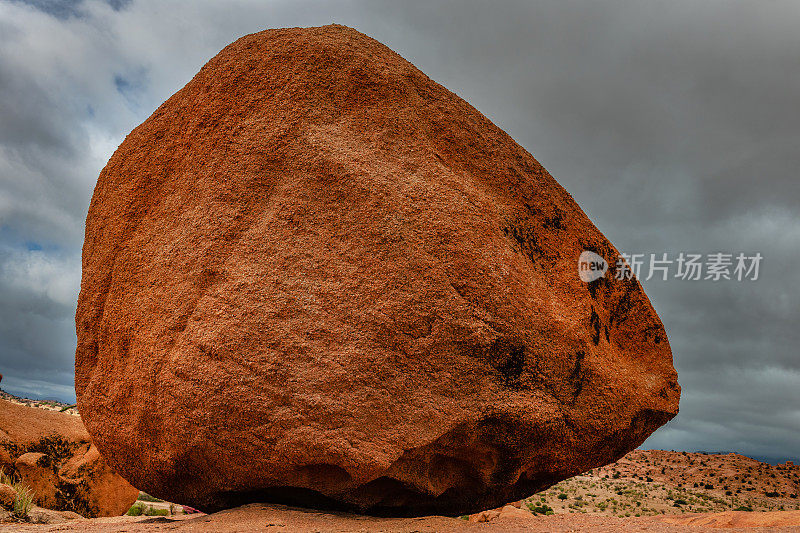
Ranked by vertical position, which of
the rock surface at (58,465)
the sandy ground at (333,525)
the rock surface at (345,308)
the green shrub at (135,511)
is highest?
the rock surface at (345,308)

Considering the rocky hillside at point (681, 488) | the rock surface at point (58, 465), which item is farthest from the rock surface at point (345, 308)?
the rocky hillside at point (681, 488)

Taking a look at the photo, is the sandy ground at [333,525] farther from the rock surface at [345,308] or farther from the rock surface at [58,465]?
the rock surface at [58,465]

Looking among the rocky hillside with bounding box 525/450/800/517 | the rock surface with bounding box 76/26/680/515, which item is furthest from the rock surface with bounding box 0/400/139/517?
the rocky hillside with bounding box 525/450/800/517

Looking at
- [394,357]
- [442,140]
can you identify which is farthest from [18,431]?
[442,140]

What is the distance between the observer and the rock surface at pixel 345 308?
12.0ft

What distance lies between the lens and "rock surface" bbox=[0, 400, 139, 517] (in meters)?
7.60

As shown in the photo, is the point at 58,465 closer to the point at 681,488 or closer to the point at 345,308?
the point at 345,308

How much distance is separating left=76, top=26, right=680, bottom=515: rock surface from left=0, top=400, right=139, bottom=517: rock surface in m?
4.10

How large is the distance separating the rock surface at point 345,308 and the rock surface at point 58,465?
13.5 ft

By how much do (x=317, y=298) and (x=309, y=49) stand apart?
2.19 meters

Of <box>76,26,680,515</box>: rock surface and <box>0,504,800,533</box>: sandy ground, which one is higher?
<box>76,26,680,515</box>: rock surface

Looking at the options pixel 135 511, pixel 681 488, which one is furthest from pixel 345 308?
pixel 681 488

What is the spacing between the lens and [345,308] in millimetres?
3715

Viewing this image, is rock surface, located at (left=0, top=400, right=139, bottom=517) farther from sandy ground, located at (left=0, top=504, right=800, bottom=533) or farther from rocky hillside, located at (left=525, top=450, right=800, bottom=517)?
rocky hillside, located at (left=525, top=450, right=800, bottom=517)
